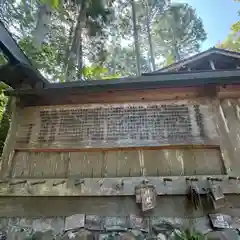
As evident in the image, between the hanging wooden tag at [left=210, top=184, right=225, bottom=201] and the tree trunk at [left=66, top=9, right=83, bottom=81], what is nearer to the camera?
the hanging wooden tag at [left=210, top=184, right=225, bottom=201]

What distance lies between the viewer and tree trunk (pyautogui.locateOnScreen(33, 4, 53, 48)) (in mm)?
11381

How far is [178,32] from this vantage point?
20.6 meters

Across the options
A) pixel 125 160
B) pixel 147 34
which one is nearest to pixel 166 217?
pixel 125 160

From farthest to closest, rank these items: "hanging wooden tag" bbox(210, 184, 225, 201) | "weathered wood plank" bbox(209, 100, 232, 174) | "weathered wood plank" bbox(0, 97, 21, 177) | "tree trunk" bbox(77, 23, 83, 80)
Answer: "tree trunk" bbox(77, 23, 83, 80) → "weathered wood plank" bbox(0, 97, 21, 177) → "weathered wood plank" bbox(209, 100, 232, 174) → "hanging wooden tag" bbox(210, 184, 225, 201)

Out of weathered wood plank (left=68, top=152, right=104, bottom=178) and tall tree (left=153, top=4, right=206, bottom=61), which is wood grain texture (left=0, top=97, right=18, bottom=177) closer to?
weathered wood plank (left=68, top=152, right=104, bottom=178)

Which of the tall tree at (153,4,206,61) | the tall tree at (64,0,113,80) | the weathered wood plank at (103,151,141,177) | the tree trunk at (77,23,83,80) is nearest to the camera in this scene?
the weathered wood plank at (103,151,141,177)

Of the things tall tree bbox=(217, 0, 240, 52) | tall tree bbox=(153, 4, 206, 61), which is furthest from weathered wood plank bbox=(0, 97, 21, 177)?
tall tree bbox=(153, 4, 206, 61)

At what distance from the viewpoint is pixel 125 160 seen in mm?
4535

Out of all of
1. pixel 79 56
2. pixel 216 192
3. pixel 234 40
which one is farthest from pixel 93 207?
pixel 234 40

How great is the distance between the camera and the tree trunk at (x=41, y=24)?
37.3 ft

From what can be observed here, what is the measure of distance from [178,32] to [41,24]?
480 inches

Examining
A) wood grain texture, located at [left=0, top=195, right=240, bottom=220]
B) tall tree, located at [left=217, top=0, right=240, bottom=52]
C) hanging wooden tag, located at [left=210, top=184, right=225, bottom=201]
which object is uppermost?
tall tree, located at [left=217, top=0, right=240, bottom=52]

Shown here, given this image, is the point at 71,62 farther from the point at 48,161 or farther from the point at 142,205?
the point at 142,205

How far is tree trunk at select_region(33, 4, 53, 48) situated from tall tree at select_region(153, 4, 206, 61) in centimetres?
1001
